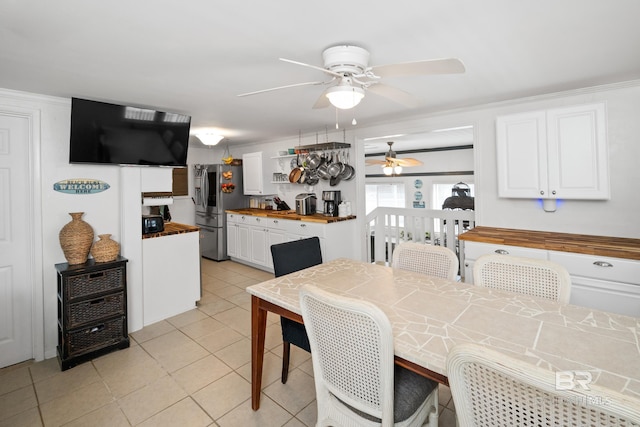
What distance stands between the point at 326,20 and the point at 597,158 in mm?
2466

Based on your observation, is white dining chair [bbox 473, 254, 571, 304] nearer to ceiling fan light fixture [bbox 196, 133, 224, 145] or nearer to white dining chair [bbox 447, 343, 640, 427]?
white dining chair [bbox 447, 343, 640, 427]

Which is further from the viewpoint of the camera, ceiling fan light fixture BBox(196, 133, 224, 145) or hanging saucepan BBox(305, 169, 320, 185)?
hanging saucepan BBox(305, 169, 320, 185)

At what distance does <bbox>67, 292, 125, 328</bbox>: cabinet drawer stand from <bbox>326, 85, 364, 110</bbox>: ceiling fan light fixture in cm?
247

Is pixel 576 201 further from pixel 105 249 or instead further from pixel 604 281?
pixel 105 249

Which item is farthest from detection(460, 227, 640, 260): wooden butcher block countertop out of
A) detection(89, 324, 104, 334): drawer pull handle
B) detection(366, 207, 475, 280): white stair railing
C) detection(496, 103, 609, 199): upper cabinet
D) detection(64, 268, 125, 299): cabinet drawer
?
detection(89, 324, 104, 334): drawer pull handle

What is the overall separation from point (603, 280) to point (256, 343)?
2.53m

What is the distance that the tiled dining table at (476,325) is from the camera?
103 centimetres

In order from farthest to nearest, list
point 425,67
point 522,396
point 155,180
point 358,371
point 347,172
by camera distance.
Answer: point 347,172 → point 155,180 → point 425,67 → point 358,371 → point 522,396

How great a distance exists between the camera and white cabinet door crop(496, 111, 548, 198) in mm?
2746

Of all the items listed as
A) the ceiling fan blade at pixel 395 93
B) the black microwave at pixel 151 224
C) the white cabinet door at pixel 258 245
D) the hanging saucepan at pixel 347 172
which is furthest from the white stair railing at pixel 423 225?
the black microwave at pixel 151 224

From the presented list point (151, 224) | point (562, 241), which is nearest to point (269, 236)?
point (151, 224)

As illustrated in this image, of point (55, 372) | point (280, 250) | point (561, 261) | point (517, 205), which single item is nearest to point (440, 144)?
point (517, 205)

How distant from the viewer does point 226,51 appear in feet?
6.01

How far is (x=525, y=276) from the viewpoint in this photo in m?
1.73
